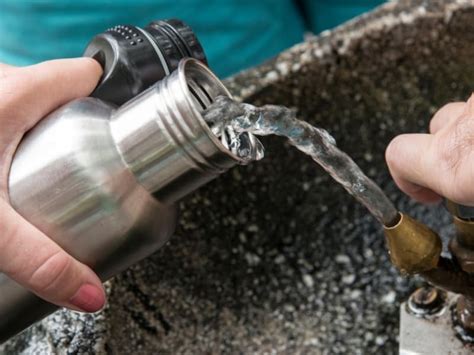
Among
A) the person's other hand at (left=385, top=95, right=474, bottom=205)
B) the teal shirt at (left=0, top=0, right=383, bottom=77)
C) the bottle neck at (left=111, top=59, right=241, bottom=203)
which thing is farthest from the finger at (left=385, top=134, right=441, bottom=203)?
the teal shirt at (left=0, top=0, right=383, bottom=77)

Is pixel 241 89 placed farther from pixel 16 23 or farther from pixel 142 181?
pixel 16 23

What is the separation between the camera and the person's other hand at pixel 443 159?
0.37 metres

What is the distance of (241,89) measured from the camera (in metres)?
0.56

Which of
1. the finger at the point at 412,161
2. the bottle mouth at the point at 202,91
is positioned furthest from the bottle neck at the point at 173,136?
the finger at the point at 412,161

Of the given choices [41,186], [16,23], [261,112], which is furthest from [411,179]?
[16,23]

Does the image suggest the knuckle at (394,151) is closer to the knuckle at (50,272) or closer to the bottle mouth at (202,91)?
the bottle mouth at (202,91)

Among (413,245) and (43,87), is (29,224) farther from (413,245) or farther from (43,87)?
(413,245)

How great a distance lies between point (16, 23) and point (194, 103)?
1.48ft

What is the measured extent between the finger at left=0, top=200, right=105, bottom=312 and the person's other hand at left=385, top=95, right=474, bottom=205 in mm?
192

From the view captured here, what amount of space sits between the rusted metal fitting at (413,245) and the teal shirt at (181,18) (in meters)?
0.40

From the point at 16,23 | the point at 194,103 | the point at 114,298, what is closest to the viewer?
the point at 194,103

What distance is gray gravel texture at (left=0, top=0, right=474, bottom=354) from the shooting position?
54cm

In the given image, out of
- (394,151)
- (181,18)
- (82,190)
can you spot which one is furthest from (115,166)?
(181,18)

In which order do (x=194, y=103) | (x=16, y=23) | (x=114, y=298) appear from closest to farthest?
(x=194, y=103)
(x=114, y=298)
(x=16, y=23)
